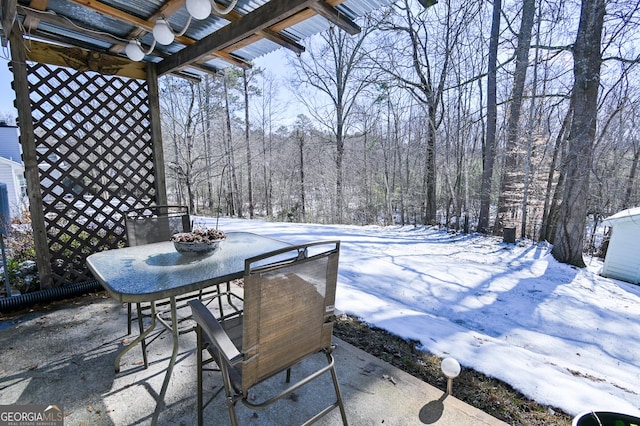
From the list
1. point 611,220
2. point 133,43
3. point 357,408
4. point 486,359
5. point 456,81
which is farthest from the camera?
point 456,81

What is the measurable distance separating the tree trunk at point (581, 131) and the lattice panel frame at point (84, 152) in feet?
22.0

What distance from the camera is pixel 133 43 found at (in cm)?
247

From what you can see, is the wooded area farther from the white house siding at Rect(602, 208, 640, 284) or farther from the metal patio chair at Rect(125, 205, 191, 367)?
the metal patio chair at Rect(125, 205, 191, 367)

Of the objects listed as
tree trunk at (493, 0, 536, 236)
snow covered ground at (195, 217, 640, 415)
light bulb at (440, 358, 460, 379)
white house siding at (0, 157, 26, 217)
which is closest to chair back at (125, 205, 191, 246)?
snow covered ground at (195, 217, 640, 415)

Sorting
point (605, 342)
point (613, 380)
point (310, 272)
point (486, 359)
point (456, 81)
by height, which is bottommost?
point (605, 342)

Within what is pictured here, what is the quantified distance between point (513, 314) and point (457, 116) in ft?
26.3

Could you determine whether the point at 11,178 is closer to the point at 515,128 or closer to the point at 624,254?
the point at 515,128

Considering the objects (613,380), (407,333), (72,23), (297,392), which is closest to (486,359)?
(407,333)

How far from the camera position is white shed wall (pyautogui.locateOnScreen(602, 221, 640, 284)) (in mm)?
4969

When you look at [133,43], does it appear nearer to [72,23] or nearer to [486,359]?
[72,23]

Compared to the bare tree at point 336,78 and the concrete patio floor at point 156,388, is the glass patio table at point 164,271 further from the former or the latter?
the bare tree at point 336,78

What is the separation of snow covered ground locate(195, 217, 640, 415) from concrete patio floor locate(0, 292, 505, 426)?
0.54m

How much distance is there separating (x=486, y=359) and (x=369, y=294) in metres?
1.31

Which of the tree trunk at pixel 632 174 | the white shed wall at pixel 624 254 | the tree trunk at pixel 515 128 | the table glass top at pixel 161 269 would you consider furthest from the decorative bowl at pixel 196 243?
the tree trunk at pixel 632 174
